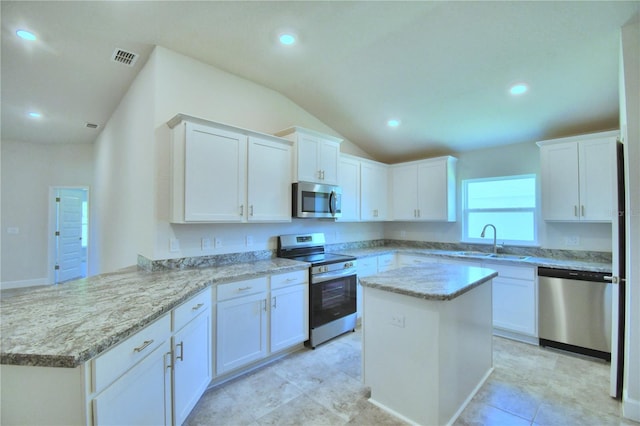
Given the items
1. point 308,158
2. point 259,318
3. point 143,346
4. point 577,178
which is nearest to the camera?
point 143,346

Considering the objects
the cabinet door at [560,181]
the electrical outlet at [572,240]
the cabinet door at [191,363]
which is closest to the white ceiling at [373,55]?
the cabinet door at [560,181]

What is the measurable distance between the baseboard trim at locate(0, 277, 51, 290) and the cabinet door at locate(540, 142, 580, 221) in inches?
352

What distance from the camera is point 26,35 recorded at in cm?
244

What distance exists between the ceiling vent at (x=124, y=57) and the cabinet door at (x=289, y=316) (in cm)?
270

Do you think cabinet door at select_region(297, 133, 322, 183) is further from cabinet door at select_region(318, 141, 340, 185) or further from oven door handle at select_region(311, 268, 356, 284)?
oven door handle at select_region(311, 268, 356, 284)

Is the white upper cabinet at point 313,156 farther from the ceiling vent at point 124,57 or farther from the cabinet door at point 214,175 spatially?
the ceiling vent at point 124,57

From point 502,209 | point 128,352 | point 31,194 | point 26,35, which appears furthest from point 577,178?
point 31,194

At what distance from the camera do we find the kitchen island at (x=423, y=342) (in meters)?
1.89

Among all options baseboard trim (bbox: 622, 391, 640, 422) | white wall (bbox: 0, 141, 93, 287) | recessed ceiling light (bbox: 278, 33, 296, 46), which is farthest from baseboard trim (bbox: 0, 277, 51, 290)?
baseboard trim (bbox: 622, 391, 640, 422)

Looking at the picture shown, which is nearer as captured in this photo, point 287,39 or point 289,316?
point 287,39

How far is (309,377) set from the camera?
2.60 m

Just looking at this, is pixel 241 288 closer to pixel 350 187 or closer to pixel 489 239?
pixel 350 187

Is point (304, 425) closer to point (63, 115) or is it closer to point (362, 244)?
point (362, 244)

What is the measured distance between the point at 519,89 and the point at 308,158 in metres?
2.35
